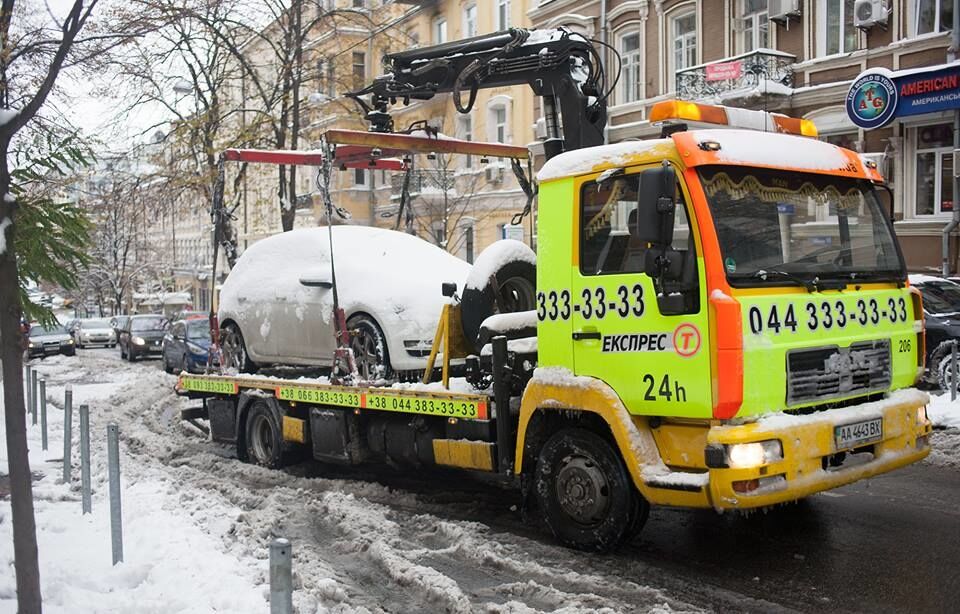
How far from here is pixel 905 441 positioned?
6.40 metres

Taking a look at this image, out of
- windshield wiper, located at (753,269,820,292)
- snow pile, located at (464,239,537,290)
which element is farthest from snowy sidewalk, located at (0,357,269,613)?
windshield wiper, located at (753,269,820,292)

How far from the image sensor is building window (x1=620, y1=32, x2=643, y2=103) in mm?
27719

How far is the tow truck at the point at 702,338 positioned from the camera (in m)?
5.57

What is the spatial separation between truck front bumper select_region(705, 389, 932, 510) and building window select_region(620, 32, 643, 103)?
22468 millimetres

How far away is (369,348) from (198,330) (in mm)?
16104

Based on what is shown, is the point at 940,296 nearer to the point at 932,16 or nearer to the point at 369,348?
the point at 932,16

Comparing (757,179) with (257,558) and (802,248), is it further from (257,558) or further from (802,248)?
(257,558)

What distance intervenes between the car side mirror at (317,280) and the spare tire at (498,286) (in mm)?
2250

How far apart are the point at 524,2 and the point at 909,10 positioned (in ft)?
49.9

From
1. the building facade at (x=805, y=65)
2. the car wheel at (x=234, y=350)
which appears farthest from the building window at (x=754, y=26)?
the car wheel at (x=234, y=350)

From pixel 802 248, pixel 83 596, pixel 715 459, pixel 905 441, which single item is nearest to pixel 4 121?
pixel 83 596

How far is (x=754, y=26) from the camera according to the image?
942 inches

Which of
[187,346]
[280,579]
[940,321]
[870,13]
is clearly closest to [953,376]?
[940,321]

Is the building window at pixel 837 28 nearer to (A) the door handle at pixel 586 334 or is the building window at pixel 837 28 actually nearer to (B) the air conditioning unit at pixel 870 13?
(B) the air conditioning unit at pixel 870 13
